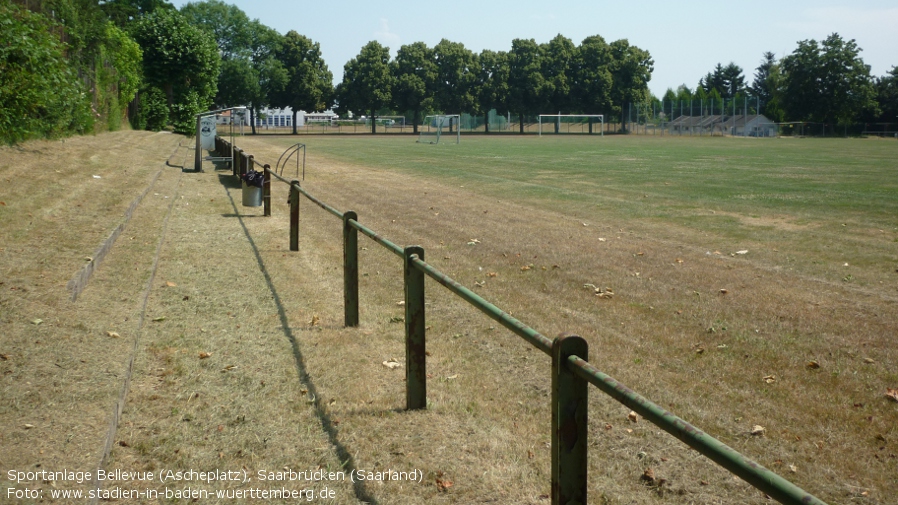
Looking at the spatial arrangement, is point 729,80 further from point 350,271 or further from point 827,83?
point 350,271

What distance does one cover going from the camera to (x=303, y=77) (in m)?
107

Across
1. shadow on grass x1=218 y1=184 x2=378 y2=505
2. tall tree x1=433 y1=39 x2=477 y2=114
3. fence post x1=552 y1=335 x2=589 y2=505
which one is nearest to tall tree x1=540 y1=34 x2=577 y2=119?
tall tree x1=433 y1=39 x2=477 y2=114

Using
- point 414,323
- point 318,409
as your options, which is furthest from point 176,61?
point 414,323

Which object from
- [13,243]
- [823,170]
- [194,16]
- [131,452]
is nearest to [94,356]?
[131,452]

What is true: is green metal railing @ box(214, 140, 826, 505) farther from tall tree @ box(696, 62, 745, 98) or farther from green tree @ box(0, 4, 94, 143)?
tall tree @ box(696, 62, 745, 98)

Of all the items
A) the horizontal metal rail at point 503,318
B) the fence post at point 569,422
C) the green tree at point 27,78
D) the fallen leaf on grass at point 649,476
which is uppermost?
the green tree at point 27,78

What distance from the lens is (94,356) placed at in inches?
234

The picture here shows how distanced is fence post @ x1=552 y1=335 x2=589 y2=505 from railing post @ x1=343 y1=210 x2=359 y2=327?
4401mm

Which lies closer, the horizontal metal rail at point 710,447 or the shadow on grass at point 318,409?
the horizontal metal rail at point 710,447

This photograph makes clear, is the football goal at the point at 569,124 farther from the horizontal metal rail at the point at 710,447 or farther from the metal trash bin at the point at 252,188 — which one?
the horizontal metal rail at the point at 710,447

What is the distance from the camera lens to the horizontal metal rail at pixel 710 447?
2234 millimetres

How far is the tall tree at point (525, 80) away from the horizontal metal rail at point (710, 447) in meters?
111

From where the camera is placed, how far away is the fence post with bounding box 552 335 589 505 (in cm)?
308

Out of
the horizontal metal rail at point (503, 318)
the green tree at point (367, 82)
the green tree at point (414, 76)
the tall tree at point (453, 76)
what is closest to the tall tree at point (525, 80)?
the tall tree at point (453, 76)
